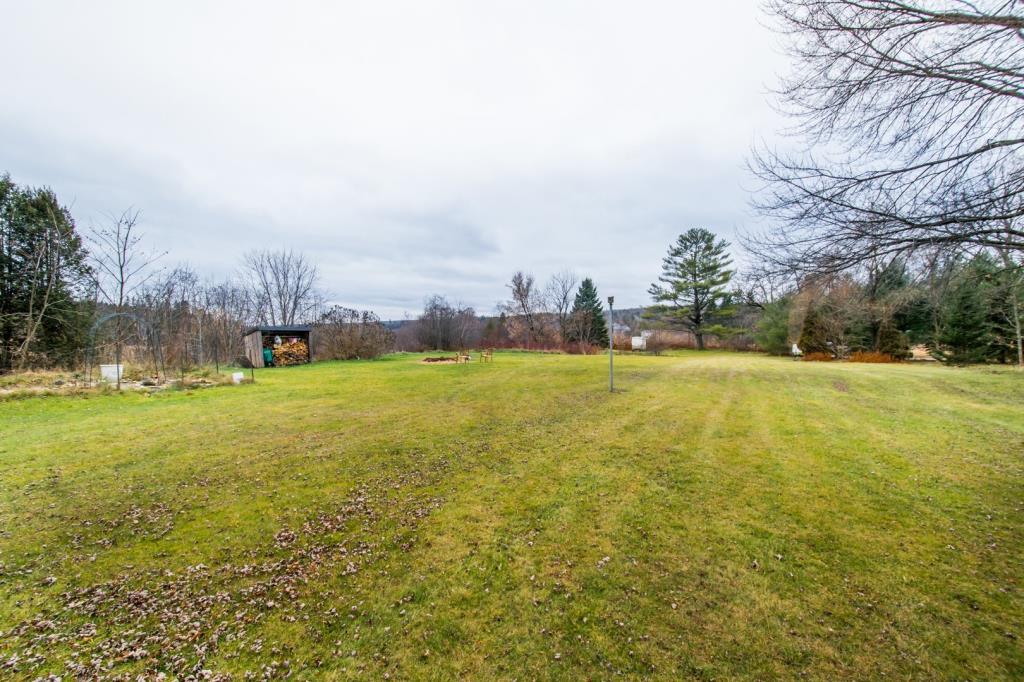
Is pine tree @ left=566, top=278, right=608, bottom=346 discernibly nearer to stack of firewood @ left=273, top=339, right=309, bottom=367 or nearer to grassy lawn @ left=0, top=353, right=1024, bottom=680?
stack of firewood @ left=273, top=339, right=309, bottom=367

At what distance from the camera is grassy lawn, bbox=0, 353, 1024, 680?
211 centimetres

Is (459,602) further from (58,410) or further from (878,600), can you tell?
(58,410)

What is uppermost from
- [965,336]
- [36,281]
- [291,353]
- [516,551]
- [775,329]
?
[36,281]

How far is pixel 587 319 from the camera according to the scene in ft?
105

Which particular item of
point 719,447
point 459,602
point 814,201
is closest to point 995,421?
point 719,447

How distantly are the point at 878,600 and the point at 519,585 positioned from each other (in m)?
2.39

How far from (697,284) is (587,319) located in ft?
37.0

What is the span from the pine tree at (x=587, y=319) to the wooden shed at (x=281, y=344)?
19.0m

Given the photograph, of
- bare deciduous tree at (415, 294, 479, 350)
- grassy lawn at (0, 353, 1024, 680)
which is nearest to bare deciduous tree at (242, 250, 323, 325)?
bare deciduous tree at (415, 294, 479, 350)

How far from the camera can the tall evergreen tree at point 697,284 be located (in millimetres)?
33781

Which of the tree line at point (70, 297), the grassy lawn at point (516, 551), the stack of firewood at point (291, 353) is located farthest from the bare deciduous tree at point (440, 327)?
the grassy lawn at point (516, 551)

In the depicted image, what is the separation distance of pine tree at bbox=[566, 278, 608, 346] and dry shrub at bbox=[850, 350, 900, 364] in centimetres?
1582

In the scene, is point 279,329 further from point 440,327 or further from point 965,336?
point 965,336

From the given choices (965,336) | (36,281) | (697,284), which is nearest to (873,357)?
(965,336)
